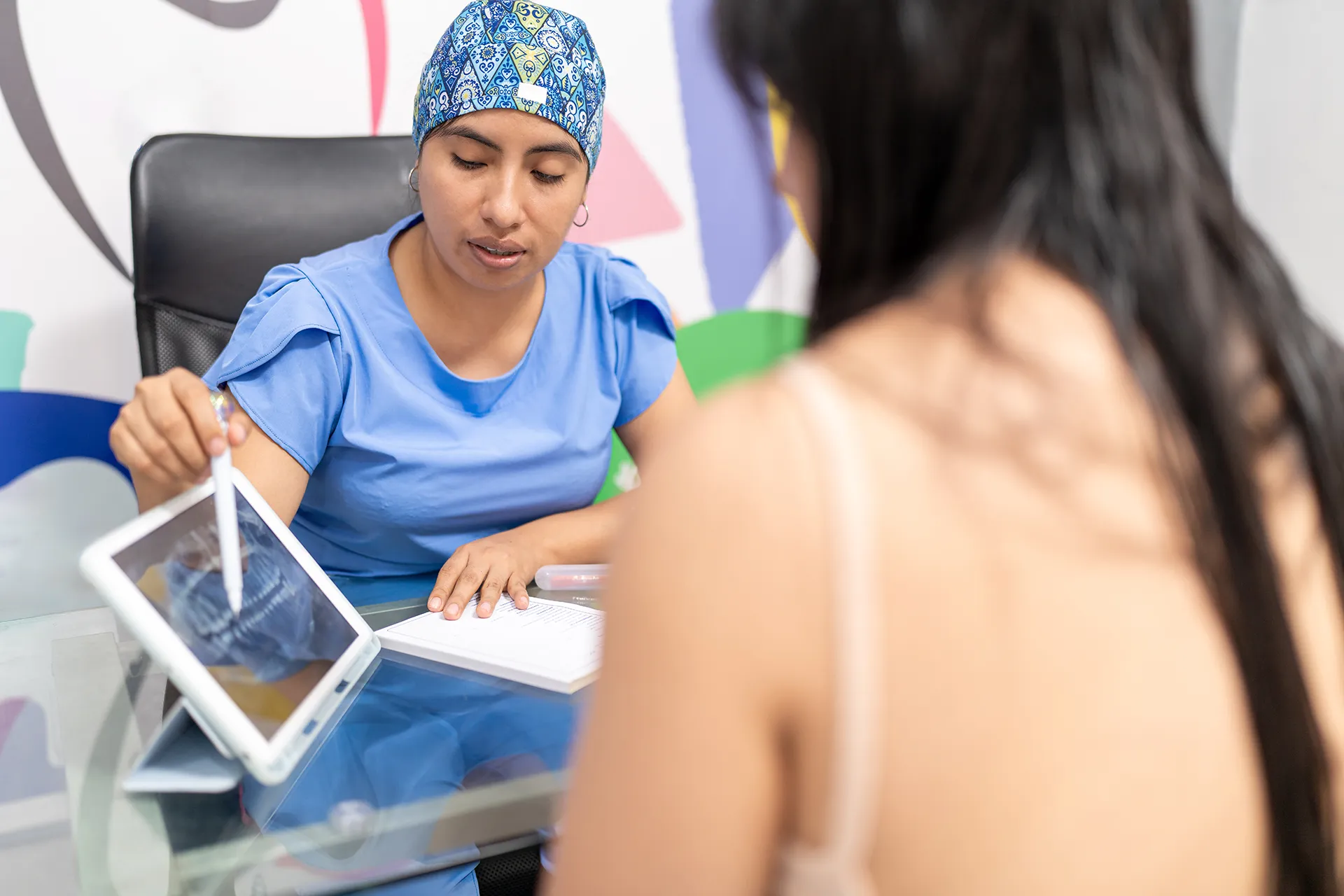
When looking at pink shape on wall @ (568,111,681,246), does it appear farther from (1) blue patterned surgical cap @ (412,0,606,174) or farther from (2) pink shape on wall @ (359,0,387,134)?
(1) blue patterned surgical cap @ (412,0,606,174)

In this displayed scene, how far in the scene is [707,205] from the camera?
2088 millimetres

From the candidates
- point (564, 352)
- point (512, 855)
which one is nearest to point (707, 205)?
point (564, 352)

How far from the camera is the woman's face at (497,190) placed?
1.20 meters

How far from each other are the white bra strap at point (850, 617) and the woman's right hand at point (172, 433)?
565 mm

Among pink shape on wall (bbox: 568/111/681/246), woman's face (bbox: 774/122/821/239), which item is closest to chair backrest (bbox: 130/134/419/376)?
pink shape on wall (bbox: 568/111/681/246)

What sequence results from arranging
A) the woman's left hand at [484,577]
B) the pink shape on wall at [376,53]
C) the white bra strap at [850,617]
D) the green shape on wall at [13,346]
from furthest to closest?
the pink shape on wall at [376,53], the green shape on wall at [13,346], the woman's left hand at [484,577], the white bra strap at [850,617]

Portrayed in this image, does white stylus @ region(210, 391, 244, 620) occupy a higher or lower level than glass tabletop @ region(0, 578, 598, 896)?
higher

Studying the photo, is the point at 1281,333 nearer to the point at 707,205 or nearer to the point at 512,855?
the point at 512,855

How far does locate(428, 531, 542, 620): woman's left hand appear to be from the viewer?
1.04 m

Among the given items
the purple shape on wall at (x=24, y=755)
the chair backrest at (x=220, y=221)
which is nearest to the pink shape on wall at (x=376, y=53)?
the chair backrest at (x=220, y=221)

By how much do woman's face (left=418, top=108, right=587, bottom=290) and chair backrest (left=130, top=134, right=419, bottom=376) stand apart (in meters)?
0.33

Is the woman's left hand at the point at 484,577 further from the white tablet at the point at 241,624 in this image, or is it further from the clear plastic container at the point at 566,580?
the white tablet at the point at 241,624

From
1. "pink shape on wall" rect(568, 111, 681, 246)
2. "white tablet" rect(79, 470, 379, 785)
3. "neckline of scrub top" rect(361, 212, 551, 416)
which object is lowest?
"white tablet" rect(79, 470, 379, 785)

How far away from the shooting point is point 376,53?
5.83ft
